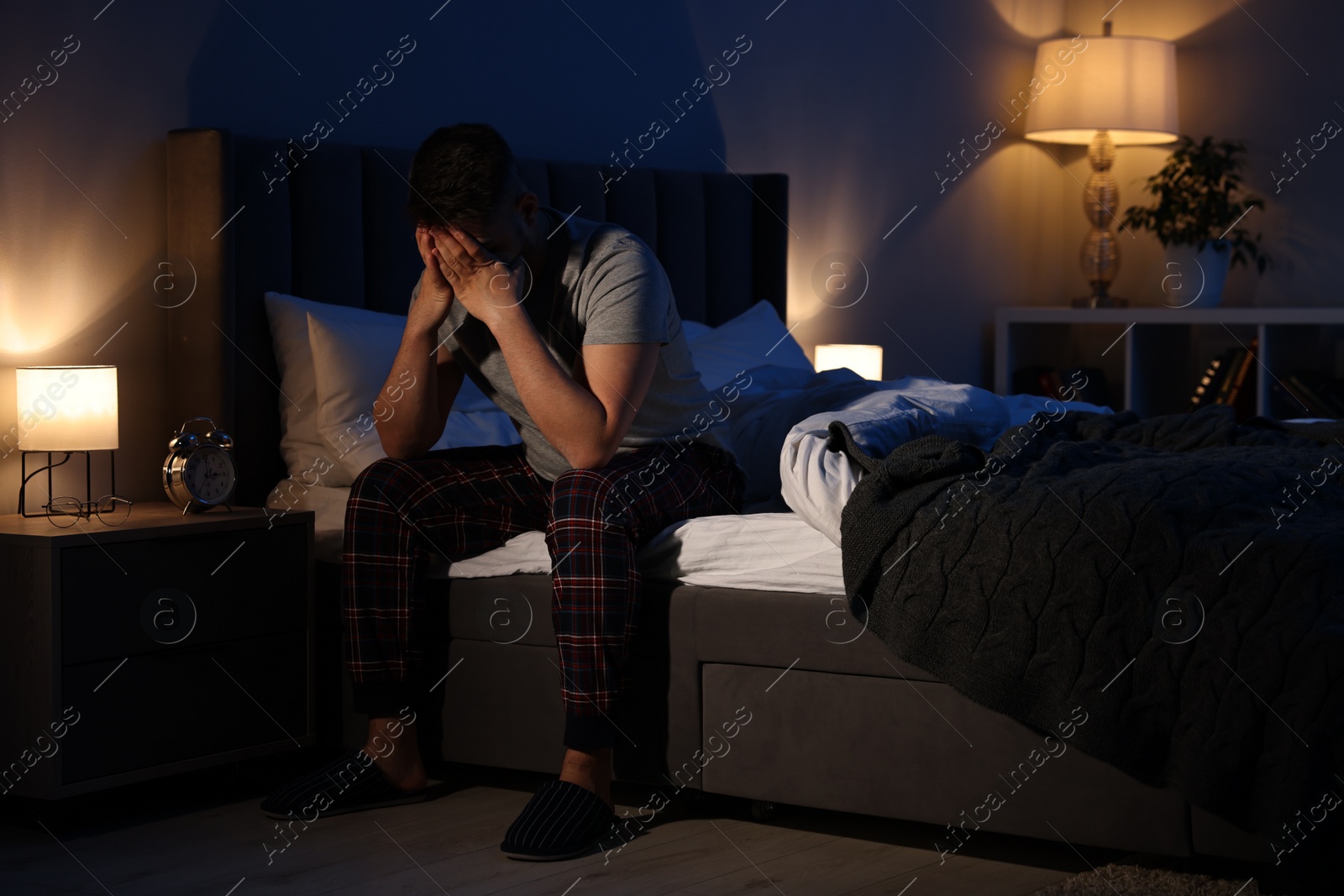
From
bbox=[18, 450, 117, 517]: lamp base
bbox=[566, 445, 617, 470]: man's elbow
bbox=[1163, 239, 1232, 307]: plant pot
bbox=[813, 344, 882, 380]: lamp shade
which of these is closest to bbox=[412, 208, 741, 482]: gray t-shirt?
bbox=[566, 445, 617, 470]: man's elbow

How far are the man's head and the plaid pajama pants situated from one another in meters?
0.38

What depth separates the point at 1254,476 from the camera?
192 centimetres

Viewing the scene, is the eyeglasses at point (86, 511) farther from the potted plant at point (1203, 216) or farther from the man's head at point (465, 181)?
the potted plant at point (1203, 216)

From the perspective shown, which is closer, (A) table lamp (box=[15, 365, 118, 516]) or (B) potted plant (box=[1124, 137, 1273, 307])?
(A) table lamp (box=[15, 365, 118, 516])

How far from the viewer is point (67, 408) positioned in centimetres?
229

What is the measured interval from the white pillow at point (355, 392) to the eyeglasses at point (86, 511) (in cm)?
35

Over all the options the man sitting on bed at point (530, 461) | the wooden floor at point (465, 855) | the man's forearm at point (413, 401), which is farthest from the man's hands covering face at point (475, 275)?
the wooden floor at point (465, 855)

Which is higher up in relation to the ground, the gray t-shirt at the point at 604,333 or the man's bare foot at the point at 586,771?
the gray t-shirt at the point at 604,333

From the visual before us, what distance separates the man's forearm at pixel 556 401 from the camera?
6.75 feet

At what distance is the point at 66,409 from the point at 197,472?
22 cm

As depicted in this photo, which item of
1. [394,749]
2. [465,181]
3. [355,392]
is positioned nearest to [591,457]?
[465,181]

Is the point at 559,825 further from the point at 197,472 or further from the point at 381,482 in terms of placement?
the point at 197,472

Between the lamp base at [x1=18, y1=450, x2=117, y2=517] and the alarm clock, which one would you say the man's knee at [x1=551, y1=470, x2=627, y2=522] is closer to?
the alarm clock

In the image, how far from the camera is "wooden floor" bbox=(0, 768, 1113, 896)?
1.84 metres
